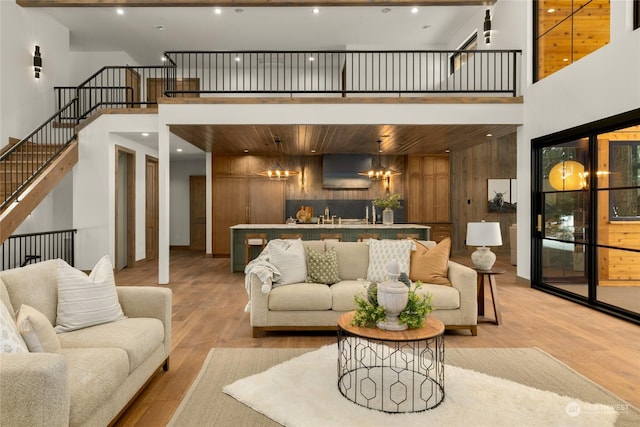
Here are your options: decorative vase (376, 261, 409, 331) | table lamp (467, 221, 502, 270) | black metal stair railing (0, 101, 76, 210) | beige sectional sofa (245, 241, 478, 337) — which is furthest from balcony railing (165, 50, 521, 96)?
decorative vase (376, 261, 409, 331)

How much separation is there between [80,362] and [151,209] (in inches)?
310

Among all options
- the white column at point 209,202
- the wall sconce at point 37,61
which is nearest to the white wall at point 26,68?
the wall sconce at point 37,61

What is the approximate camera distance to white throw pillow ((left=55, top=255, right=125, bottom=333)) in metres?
2.57

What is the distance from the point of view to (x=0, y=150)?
21.5 ft

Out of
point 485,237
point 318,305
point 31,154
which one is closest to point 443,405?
point 318,305

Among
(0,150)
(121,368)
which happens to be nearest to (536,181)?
(121,368)

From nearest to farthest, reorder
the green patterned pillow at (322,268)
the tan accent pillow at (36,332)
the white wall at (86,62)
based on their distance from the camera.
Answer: the tan accent pillow at (36,332), the green patterned pillow at (322,268), the white wall at (86,62)

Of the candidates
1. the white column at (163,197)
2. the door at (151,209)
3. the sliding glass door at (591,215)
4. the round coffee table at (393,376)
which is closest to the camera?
the round coffee table at (393,376)

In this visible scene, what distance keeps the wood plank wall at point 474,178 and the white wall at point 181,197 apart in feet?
23.7

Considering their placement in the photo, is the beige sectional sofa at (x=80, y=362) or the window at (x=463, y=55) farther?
the window at (x=463, y=55)

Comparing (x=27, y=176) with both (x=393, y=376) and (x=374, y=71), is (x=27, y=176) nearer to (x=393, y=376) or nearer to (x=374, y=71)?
(x=393, y=376)

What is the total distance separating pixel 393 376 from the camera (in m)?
2.85

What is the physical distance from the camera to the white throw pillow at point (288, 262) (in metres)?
4.06

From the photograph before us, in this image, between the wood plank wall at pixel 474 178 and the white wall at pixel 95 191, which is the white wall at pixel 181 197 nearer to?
the white wall at pixel 95 191
